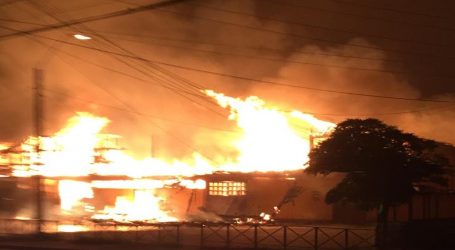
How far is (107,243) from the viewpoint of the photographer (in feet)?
86.0

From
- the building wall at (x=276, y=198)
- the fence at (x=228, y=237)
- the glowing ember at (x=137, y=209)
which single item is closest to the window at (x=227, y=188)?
the building wall at (x=276, y=198)

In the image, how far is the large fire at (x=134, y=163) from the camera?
46.0m

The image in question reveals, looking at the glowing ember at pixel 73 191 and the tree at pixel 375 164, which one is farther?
the glowing ember at pixel 73 191

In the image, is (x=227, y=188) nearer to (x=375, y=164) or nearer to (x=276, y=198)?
(x=276, y=198)

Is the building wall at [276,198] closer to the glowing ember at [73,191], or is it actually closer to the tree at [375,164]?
the glowing ember at [73,191]

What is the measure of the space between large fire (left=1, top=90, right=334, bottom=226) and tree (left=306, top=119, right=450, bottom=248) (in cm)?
2060

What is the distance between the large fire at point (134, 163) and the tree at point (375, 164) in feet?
67.6

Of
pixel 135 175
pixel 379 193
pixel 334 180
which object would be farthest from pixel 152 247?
pixel 135 175

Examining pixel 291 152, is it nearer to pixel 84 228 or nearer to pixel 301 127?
pixel 301 127

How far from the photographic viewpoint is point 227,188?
145 feet

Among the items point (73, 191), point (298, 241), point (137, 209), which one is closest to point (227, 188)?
point (137, 209)

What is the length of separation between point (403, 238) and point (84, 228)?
1726cm

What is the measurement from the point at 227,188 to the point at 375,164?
76.2 feet

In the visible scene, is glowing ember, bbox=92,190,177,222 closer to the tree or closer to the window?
the window
